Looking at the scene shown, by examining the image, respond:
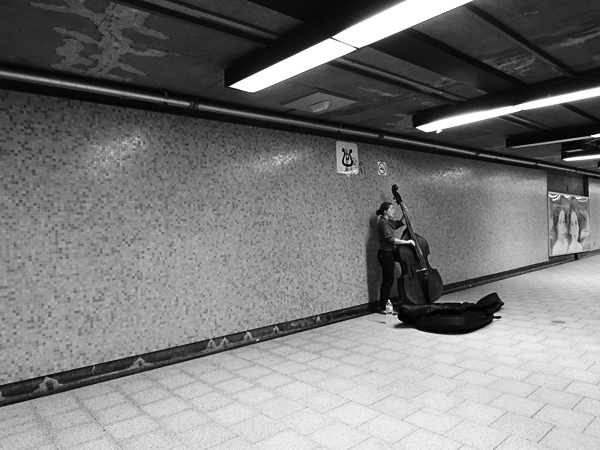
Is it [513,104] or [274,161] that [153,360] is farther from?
[513,104]

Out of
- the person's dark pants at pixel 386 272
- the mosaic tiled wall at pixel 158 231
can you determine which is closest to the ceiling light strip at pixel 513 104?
the mosaic tiled wall at pixel 158 231

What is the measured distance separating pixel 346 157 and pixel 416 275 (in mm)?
2077

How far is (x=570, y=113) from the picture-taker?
5.57 metres

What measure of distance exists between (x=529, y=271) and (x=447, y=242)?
4.09 meters

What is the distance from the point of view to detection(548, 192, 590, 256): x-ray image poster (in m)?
11.9

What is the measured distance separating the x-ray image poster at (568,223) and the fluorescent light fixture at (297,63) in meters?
11.0

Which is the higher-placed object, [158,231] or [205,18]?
[205,18]

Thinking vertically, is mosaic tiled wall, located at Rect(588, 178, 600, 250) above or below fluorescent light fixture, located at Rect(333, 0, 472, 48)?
below

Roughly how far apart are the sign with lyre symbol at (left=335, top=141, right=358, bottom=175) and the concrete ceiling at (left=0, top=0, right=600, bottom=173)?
124 cm

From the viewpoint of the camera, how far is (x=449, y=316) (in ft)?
17.8

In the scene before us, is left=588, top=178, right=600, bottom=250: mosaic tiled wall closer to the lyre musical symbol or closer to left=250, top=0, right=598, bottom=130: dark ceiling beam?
the lyre musical symbol

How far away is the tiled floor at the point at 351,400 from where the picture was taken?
107 inches

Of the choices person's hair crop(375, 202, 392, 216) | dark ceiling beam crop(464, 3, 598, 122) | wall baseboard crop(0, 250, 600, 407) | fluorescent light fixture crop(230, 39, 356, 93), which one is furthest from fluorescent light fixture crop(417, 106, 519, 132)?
wall baseboard crop(0, 250, 600, 407)

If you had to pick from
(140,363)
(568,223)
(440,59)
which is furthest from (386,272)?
(568,223)
